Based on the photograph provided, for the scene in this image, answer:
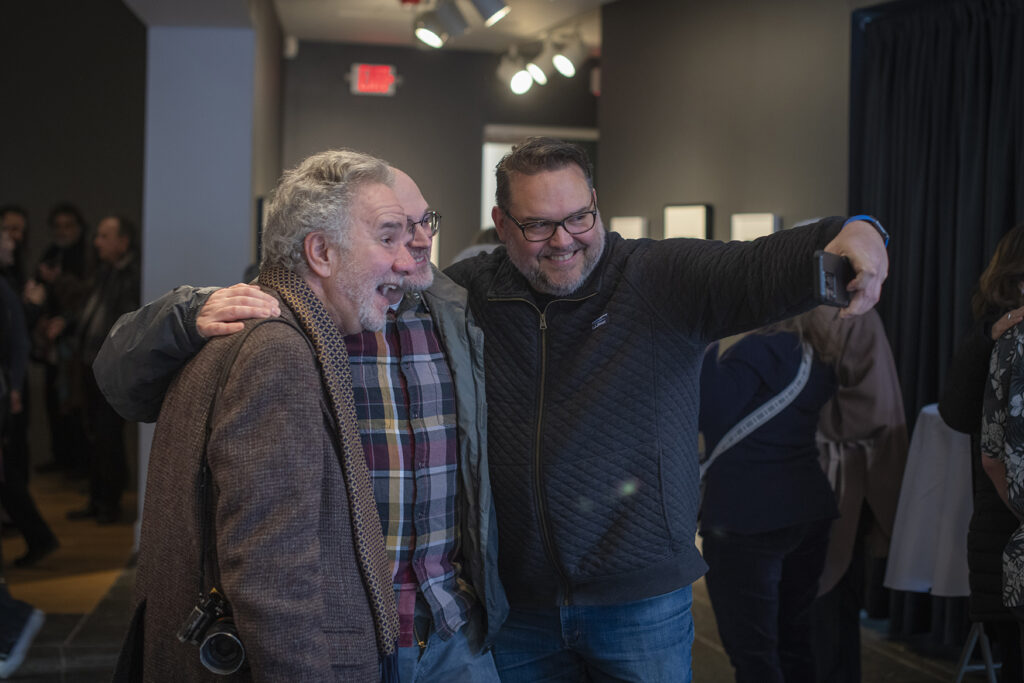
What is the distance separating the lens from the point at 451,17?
5855 mm

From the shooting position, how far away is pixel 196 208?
495 cm

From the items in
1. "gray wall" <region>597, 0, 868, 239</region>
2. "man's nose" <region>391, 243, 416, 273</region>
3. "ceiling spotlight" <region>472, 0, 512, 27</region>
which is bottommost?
"man's nose" <region>391, 243, 416, 273</region>

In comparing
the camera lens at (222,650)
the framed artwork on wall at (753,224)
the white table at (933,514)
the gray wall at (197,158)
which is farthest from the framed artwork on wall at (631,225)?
the camera lens at (222,650)

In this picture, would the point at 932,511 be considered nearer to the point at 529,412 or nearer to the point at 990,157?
the point at 990,157

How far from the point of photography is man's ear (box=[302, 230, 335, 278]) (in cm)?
169

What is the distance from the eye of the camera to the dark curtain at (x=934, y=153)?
154 inches

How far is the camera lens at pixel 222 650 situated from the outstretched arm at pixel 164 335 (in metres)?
0.41

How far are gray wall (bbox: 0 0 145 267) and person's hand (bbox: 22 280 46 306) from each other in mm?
1616

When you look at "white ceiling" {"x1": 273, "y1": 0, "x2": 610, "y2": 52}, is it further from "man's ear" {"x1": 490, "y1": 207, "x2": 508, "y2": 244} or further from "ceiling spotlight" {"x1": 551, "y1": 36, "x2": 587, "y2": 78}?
"man's ear" {"x1": 490, "y1": 207, "x2": 508, "y2": 244}

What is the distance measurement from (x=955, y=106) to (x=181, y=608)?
3.70 meters

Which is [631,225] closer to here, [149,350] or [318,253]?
[318,253]

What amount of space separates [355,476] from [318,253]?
387 millimetres

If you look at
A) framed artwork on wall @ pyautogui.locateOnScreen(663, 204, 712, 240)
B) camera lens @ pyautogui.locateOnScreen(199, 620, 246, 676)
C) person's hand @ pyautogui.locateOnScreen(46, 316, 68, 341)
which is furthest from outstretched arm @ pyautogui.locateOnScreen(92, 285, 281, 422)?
person's hand @ pyautogui.locateOnScreen(46, 316, 68, 341)

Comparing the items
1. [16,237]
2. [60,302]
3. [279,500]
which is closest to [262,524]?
[279,500]
